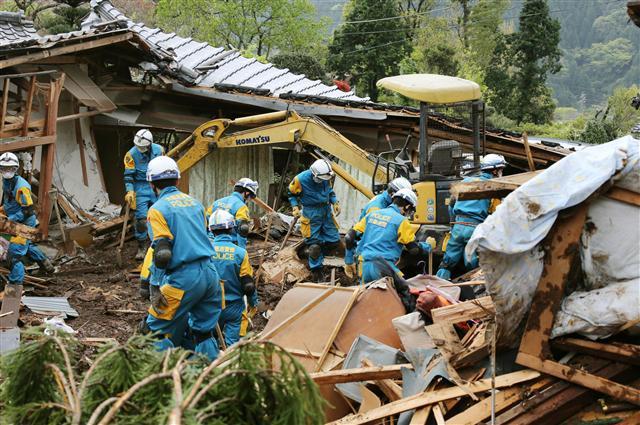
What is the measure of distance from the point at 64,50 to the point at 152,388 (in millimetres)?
9815

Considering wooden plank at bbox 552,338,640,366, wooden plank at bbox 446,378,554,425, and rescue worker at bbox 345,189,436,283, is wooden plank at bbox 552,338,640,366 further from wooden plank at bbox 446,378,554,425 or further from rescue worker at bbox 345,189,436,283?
rescue worker at bbox 345,189,436,283

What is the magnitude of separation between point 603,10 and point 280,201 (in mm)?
74471

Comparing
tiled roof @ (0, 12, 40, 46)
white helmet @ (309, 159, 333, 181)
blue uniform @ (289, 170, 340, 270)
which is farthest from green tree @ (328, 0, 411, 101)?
white helmet @ (309, 159, 333, 181)

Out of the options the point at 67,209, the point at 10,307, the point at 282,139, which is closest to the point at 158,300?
the point at 10,307

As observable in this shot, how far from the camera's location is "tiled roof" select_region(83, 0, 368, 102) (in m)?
14.8

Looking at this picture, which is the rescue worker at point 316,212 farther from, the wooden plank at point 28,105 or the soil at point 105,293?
the wooden plank at point 28,105

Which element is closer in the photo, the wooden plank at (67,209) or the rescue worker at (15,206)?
the rescue worker at (15,206)

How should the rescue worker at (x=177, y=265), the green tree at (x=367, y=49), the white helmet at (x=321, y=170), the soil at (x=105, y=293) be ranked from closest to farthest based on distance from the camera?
the rescue worker at (x=177, y=265) < the soil at (x=105, y=293) < the white helmet at (x=321, y=170) < the green tree at (x=367, y=49)

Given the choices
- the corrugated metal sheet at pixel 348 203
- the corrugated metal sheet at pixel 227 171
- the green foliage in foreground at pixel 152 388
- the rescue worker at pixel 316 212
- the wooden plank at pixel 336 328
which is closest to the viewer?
the green foliage in foreground at pixel 152 388

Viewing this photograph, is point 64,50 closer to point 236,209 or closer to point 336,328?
point 236,209

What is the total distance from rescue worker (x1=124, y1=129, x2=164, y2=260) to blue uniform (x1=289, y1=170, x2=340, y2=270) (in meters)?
2.27

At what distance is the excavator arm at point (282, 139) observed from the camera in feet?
34.4

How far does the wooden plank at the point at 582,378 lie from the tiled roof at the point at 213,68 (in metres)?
10.5

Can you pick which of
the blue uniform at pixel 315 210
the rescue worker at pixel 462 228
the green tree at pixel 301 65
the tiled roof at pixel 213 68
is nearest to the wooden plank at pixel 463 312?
the rescue worker at pixel 462 228
